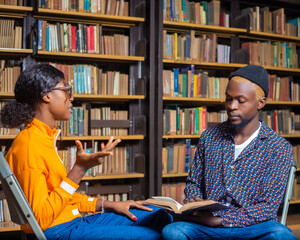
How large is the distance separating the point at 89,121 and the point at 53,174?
200cm

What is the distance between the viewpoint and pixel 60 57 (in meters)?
3.58

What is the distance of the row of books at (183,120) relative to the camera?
12.2 ft


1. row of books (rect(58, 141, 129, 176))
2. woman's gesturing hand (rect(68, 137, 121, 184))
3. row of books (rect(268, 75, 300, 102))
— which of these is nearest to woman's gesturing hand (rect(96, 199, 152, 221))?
woman's gesturing hand (rect(68, 137, 121, 184))

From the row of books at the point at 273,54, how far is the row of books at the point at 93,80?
1381 millimetres

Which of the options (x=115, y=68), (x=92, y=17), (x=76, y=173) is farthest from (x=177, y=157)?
(x=76, y=173)

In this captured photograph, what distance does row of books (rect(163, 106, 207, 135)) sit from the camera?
3714 mm

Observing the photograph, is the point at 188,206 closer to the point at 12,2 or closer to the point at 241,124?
the point at 241,124

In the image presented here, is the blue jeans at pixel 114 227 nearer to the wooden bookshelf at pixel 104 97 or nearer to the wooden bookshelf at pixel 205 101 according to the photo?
the wooden bookshelf at pixel 104 97

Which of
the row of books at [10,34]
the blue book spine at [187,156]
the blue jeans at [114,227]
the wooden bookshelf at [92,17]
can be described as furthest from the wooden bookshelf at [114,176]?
the blue jeans at [114,227]

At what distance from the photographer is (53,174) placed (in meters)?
1.53

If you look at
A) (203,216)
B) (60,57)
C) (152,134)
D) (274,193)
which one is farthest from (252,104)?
(60,57)

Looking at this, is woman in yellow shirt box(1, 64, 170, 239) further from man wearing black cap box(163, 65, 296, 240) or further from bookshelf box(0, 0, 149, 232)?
bookshelf box(0, 0, 149, 232)

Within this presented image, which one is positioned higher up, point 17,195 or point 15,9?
point 15,9

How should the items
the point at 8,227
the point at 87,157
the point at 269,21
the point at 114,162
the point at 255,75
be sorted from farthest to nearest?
the point at 269,21 < the point at 114,162 < the point at 8,227 < the point at 255,75 < the point at 87,157
